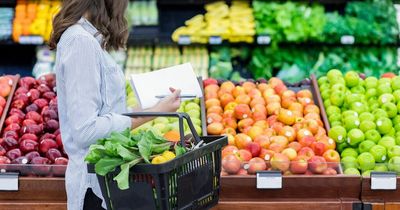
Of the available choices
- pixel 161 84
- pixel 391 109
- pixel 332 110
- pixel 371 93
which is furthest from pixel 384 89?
pixel 161 84

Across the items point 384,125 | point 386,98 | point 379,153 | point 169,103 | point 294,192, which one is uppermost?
point 169,103

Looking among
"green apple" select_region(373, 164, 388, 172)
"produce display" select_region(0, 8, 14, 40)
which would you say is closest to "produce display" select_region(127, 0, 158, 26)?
"produce display" select_region(0, 8, 14, 40)

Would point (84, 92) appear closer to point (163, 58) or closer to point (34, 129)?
point (34, 129)

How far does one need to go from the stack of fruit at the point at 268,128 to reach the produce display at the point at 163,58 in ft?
7.29

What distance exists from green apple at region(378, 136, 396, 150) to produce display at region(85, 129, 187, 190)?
155cm

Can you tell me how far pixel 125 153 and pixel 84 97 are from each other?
0.25m

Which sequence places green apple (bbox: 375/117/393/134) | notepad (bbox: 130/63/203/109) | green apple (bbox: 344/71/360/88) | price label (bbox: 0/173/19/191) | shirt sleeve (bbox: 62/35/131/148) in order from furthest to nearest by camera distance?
green apple (bbox: 344/71/360/88) < green apple (bbox: 375/117/393/134) < price label (bbox: 0/173/19/191) < notepad (bbox: 130/63/203/109) < shirt sleeve (bbox: 62/35/131/148)

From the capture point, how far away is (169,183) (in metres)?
2.49

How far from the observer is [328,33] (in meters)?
6.70

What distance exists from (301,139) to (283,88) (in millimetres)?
636

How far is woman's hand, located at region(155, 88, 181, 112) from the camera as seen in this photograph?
2.85 meters

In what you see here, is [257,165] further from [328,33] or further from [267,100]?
[328,33]

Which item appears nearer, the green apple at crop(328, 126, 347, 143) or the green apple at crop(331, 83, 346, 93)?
the green apple at crop(328, 126, 347, 143)

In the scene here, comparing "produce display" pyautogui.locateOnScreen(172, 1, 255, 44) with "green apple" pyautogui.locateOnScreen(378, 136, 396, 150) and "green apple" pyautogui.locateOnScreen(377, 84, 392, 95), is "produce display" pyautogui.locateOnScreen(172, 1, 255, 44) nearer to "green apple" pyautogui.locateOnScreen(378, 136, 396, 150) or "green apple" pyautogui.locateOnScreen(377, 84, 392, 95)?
"green apple" pyautogui.locateOnScreen(377, 84, 392, 95)
